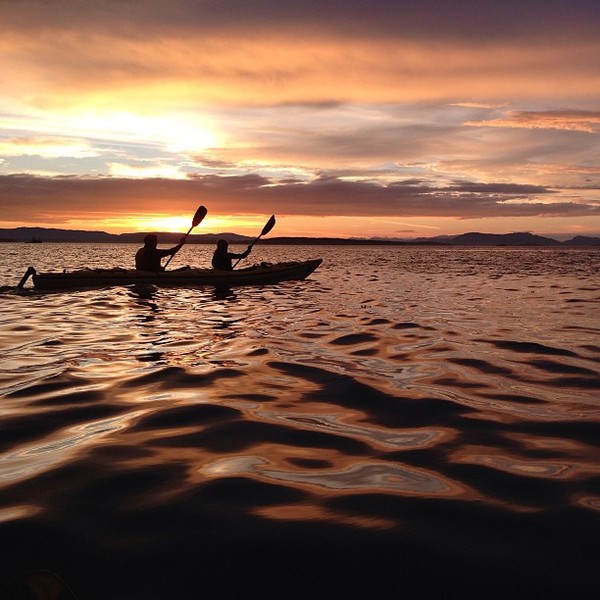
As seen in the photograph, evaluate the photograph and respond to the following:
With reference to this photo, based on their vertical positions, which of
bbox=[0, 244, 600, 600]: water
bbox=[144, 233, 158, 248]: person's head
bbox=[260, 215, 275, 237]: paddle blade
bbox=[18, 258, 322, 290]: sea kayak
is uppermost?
bbox=[260, 215, 275, 237]: paddle blade

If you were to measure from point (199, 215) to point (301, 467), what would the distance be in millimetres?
18146

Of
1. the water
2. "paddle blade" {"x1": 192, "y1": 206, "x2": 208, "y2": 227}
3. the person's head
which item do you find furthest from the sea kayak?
the water

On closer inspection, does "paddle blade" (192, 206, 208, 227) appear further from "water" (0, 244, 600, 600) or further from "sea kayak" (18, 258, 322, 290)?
"water" (0, 244, 600, 600)

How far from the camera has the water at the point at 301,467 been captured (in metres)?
2.54

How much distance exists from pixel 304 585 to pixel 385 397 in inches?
135

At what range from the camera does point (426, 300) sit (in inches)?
641

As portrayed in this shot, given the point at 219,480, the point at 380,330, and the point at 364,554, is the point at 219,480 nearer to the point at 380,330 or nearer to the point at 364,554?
the point at 364,554

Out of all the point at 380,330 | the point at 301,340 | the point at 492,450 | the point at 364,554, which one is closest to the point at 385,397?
the point at 492,450

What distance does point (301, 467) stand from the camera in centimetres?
381

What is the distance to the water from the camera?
8.32 ft

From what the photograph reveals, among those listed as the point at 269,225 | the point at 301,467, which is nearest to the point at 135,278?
the point at 269,225

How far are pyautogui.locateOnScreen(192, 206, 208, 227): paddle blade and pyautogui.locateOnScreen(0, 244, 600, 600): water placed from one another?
12572 millimetres

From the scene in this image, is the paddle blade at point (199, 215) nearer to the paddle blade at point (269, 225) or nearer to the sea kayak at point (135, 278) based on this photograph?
the paddle blade at point (269, 225)

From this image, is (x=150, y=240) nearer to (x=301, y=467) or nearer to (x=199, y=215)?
(x=199, y=215)
